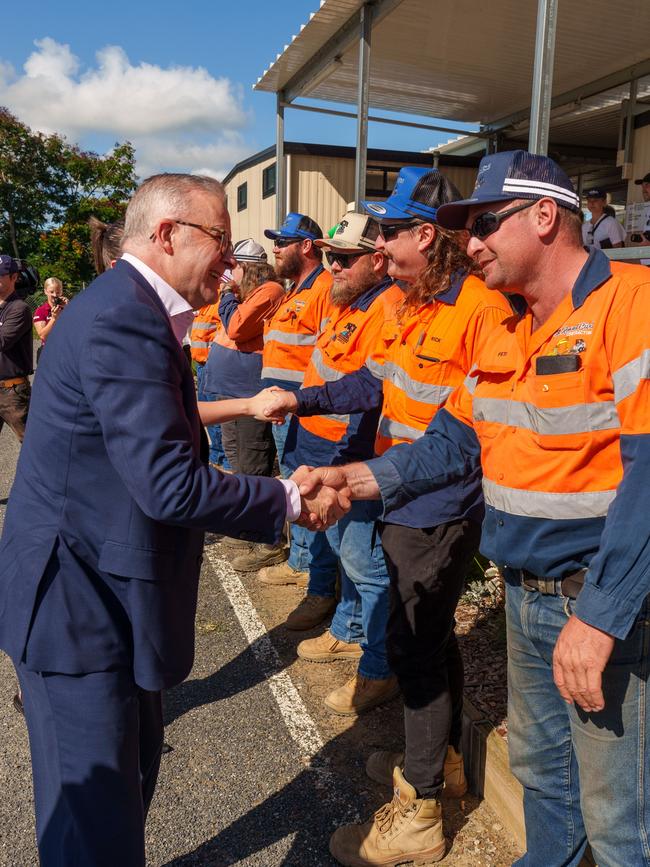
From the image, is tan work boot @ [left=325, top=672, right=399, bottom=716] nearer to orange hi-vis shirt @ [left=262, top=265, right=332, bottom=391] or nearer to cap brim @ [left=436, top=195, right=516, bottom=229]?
orange hi-vis shirt @ [left=262, top=265, right=332, bottom=391]

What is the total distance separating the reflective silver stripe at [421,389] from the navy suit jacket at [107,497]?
1.11 meters

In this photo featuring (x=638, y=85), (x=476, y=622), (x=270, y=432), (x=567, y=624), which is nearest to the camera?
(x=567, y=624)

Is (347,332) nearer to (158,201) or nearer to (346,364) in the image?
(346,364)

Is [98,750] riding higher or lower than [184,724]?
higher

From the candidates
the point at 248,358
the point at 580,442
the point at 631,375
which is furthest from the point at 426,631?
the point at 248,358

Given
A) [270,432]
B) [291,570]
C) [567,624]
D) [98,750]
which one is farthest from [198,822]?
[270,432]

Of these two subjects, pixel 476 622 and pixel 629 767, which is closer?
pixel 629 767

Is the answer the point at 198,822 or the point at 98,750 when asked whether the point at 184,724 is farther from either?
the point at 98,750

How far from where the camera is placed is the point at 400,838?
8.99ft


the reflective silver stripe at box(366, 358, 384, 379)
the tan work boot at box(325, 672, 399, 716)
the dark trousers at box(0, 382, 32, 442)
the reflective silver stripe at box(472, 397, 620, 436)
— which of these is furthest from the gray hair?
the dark trousers at box(0, 382, 32, 442)

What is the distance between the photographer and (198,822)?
118 inches

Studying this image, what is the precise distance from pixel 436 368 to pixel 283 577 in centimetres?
309

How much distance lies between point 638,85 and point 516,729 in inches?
435

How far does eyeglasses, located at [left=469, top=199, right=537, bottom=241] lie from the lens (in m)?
2.06
